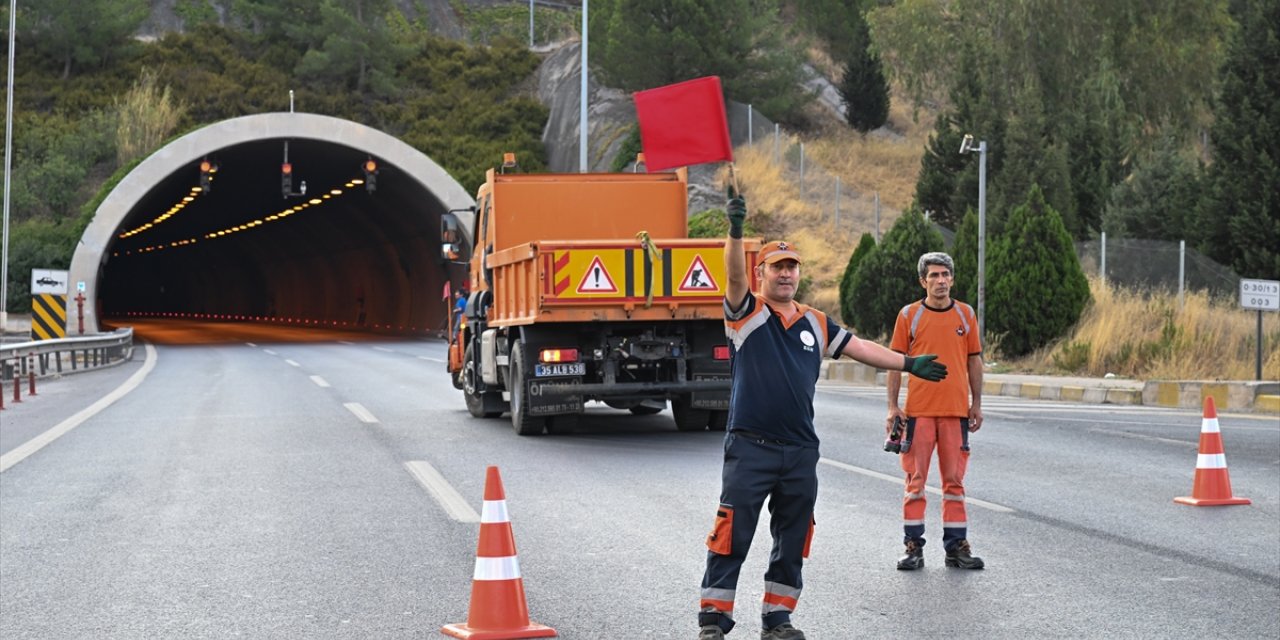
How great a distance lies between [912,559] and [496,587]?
9.12ft

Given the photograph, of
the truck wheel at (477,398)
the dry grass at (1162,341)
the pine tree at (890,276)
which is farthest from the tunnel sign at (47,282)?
the dry grass at (1162,341)

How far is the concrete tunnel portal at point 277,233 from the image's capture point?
43.7 m

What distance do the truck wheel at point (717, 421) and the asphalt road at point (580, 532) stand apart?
0.32 meters

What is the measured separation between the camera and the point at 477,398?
18.9 metres

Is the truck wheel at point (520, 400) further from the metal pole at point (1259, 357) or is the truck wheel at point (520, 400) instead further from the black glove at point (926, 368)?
the metal pole at point (1259, 357)

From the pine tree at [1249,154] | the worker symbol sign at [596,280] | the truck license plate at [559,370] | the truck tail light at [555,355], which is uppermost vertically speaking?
the pine tree at [1249,154]

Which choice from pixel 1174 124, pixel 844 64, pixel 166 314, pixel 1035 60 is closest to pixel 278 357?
pixel 1035 60

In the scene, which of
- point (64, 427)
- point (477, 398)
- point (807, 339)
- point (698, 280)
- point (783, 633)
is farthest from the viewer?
point (477, 398)

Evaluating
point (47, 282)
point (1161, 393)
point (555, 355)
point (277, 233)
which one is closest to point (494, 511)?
point (555, 355)

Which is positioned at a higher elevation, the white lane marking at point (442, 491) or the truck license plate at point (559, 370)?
the truck license plate at point (559, 370)

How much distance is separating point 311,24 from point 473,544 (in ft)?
233

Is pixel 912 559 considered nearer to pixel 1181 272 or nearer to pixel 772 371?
pixel 772 371

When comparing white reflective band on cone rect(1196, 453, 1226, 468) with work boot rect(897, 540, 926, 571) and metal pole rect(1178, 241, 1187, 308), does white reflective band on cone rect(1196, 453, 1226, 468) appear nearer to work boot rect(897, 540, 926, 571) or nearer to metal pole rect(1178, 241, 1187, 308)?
work boot rect(897, 540, 926, 571)

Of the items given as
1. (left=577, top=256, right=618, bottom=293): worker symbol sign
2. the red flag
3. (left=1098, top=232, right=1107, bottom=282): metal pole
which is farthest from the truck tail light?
(left=1098, top=232, right=1107, bottom=282): metal pole
